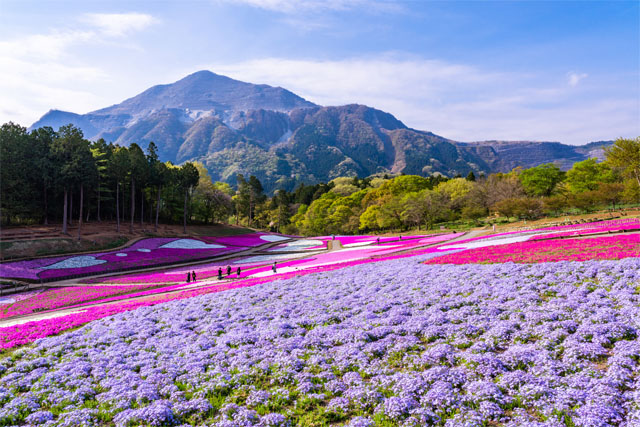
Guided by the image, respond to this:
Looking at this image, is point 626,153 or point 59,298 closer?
point 59,298

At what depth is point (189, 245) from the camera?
59812 mm

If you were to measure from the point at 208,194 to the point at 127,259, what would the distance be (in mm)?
45962

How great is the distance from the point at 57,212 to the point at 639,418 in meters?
74.1

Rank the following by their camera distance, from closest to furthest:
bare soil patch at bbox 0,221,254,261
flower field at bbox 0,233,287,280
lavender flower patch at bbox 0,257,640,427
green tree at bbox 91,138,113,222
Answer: lavender flower patch at bbox 0,257,640,427 < flower field at bbox 0,233,287,280 < bare soil patch at bbox 0,221,254,261 < green tree at bbox 91,138,113,222

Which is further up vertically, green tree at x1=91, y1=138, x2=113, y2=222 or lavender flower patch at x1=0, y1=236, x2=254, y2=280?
green tree at x1=91, y1=138, x2=113, y2=222

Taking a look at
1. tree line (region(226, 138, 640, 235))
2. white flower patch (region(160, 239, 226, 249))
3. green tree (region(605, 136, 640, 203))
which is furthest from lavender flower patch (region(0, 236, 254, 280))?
green tree (region(605, 136, 640, 203))

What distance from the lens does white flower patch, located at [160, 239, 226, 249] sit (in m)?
57.6

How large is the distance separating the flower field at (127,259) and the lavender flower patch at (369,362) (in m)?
28.3

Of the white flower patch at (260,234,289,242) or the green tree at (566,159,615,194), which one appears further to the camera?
the green tree at (566,159,615,194)

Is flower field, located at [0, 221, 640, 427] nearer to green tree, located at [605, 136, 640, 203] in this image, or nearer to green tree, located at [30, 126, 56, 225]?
green tree, located at [605, 136, 640, 203]

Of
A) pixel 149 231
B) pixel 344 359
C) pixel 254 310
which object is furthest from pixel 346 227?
pixel 344 359

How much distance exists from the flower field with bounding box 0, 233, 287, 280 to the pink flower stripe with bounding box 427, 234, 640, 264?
38.0m

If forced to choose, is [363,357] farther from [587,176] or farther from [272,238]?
[587,176]

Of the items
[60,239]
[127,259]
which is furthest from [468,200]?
[60,239]
